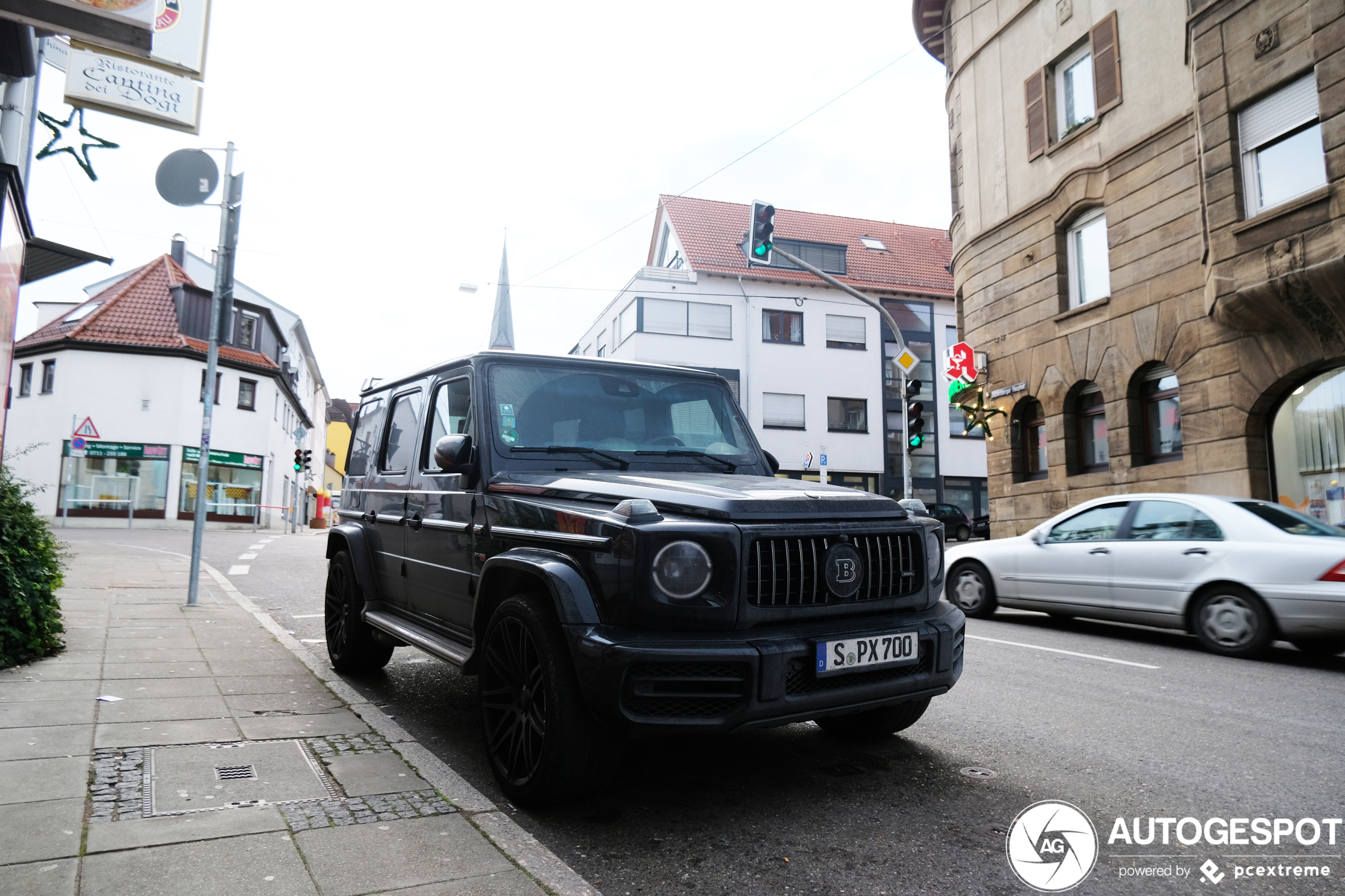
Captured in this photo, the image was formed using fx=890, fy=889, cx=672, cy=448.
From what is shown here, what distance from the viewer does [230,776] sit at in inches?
145

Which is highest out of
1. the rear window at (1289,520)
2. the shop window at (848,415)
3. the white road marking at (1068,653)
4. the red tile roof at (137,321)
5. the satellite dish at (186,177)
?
the red tile roof at (137,321)

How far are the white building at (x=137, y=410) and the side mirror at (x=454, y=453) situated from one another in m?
33.4

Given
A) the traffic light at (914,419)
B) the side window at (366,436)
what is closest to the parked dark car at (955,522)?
the traffic light at (914,419)

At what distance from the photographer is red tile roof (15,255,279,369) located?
115 feet

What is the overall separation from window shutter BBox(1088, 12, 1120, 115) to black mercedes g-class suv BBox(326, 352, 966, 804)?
15.0 metres

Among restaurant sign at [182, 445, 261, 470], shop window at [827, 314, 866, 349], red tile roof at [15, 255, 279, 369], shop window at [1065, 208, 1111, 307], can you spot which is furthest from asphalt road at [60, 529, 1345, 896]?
red tile roof at [15, 255, 279, 369]

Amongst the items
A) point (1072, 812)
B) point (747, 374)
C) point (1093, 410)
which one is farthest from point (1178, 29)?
point (747, 374)

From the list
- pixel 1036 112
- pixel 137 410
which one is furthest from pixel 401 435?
pixel 137 410

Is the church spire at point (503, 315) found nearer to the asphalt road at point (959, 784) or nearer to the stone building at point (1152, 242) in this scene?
the stone building at point (1152, 242)

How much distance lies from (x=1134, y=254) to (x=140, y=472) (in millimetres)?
35154

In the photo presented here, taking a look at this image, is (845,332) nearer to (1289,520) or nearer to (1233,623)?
(1289,520)

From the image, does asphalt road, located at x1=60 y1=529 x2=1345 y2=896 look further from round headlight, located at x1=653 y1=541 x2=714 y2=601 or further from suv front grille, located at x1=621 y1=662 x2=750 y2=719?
round headlight, located at x1=653 y1=541 x2=714 y2=601

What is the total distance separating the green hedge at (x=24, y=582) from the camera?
564 cm

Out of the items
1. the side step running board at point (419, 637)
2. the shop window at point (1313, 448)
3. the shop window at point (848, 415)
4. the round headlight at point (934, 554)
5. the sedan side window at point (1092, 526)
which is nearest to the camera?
the round headlight at point (934, 554)
